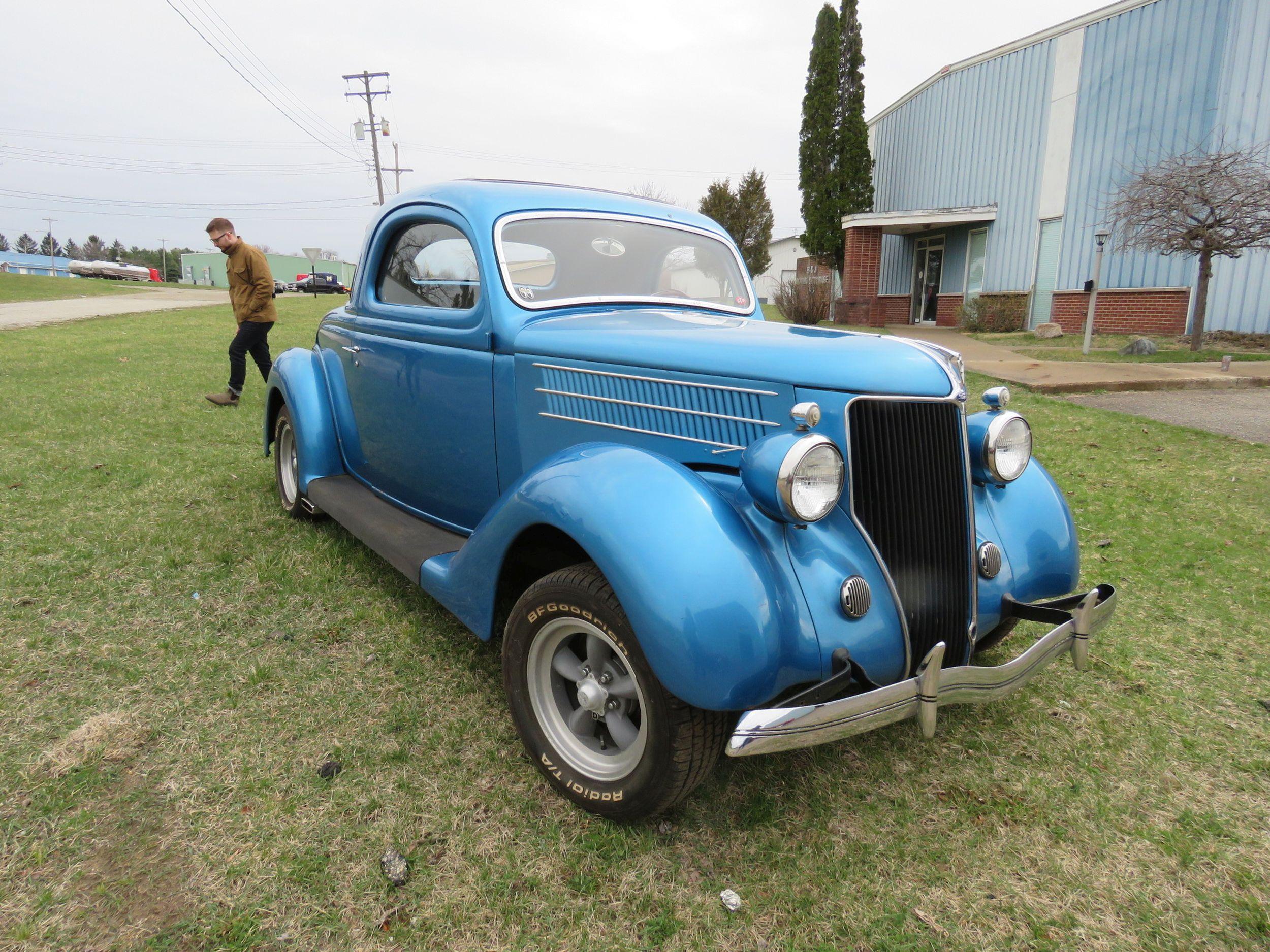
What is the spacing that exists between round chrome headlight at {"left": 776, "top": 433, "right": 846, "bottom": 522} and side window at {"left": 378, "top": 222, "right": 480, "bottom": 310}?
1576 millimetres

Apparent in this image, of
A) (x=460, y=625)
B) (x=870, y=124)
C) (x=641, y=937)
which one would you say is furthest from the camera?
(x=870, y=124)

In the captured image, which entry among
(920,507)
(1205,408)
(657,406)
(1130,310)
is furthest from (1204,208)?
(657,406)

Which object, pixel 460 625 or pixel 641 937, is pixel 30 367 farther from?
pixel 641 937

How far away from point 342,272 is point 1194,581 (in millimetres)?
77331

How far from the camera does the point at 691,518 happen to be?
185 cm

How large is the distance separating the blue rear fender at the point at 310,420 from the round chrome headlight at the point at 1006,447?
313cm

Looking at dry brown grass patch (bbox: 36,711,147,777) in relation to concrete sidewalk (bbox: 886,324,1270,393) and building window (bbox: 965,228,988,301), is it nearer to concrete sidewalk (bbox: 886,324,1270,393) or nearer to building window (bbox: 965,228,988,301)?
concrete sidewalk (bbox: 886,324,1270,393)

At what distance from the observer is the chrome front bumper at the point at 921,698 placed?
1649 millimetres

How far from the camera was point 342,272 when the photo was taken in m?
71.6

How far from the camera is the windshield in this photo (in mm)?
→ 2904

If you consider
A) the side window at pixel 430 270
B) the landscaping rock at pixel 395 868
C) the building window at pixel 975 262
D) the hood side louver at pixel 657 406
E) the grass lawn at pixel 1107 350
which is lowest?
the landscaping rock at pixel 395 868

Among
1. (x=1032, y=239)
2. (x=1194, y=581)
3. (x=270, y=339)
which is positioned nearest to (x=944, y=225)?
(x=1032, y=239)

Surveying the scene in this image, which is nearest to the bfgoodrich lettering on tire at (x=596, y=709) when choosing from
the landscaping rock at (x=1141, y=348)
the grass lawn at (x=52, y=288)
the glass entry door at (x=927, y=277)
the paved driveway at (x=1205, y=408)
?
the paved driveway at (x=1205, y=408)

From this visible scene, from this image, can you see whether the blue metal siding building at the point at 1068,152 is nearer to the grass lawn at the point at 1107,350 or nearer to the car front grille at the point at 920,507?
the grass lawn at the point at 1107,350
